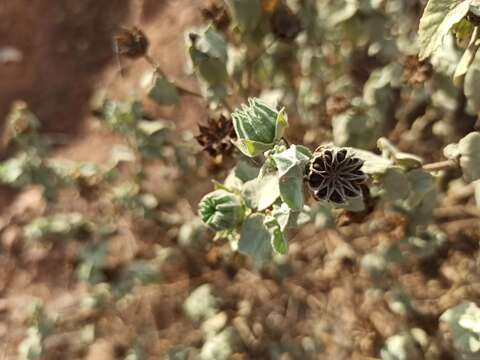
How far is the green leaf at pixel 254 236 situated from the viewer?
1.39 metres

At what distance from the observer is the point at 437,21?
124cm

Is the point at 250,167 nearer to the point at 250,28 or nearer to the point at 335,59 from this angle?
the point at 250,28

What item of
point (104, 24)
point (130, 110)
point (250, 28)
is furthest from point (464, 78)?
point (104, 24)

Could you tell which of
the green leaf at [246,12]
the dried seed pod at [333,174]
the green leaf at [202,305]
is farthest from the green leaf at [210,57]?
the green leaf at [202,305]

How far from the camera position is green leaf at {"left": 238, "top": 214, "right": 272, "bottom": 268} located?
1390mm

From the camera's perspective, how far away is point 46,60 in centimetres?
327

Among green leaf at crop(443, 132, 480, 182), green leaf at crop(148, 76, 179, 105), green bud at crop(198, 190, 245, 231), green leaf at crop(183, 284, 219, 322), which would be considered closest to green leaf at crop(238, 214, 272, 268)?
green bud at crop(198, 190, 245, 231)

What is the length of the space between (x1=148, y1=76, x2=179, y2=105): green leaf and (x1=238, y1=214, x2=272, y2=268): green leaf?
0.56 meters

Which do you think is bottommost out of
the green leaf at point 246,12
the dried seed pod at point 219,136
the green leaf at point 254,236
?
the green leaf at point 254,236

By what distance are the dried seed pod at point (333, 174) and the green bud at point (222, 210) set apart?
0.24 meters

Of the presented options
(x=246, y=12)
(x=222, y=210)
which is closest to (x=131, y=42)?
(x=246, y=12)

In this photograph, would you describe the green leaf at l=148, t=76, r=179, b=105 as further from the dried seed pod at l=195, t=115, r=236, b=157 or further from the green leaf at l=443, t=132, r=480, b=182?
the green leaf at l=443, t=132, r=480, b=182

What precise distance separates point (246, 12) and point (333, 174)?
2.31ft

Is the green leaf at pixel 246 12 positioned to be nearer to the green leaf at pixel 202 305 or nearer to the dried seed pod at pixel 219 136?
the dried seed pod at pixel 219 136
